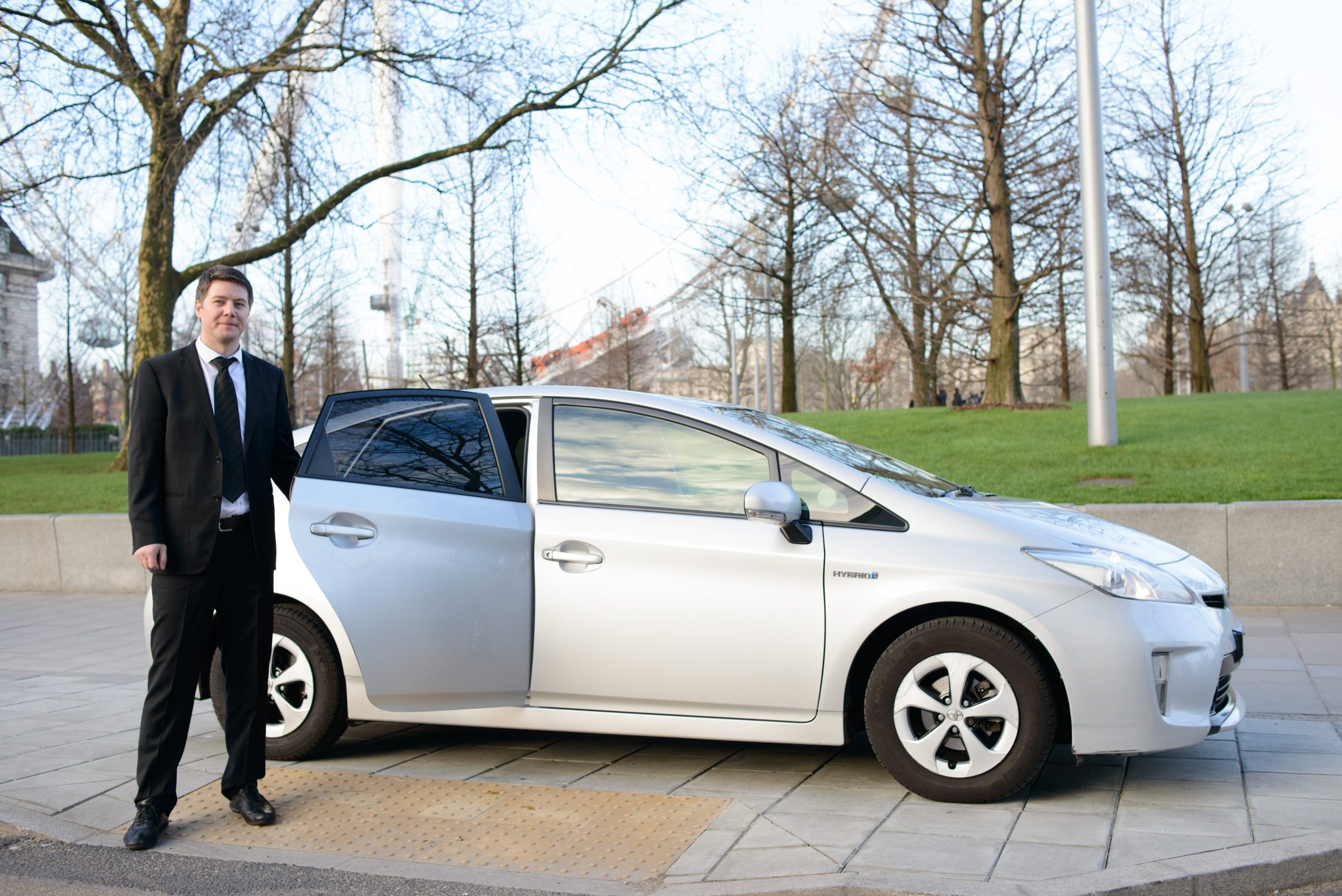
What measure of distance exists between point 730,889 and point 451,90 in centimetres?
1496

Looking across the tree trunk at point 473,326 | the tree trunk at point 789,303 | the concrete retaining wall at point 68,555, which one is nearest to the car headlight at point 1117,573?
the concrete retaining wall at point 68,555

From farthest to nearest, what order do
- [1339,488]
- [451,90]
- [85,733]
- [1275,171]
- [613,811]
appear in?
[1275,171] → [451,90] → [1339,488] → [85,733] → [613,811]

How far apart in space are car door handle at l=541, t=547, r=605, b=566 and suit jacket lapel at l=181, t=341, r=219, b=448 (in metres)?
1.31

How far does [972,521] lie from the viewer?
421cm

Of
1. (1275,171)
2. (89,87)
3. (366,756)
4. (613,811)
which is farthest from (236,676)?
(1275,171)

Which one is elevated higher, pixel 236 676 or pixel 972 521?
pixel 972 521

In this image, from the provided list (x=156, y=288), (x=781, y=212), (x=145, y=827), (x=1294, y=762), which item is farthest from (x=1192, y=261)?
(x=145, y=827)

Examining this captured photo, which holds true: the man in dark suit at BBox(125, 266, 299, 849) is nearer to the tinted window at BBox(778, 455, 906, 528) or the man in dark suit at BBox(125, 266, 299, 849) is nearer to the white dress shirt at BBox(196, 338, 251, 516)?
the white dress shirt at BBox(196, 338, 251, 516)

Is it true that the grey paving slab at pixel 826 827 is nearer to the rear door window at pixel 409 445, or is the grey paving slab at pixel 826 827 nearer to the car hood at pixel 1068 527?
the car hood at pixel 1068 527

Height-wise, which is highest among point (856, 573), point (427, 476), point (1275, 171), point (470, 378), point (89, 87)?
point (1275, 171)

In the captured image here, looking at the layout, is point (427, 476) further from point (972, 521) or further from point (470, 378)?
point (470, 378)

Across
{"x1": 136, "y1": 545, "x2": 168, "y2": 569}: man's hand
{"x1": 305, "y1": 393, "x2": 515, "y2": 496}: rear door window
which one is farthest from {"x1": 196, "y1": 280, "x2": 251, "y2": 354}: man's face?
{"x1": 305, "y1": 393, "x2": 515, "y2": 496}: rear door window

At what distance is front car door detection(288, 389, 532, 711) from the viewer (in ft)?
14.8

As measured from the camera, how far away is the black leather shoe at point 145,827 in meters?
3.86
